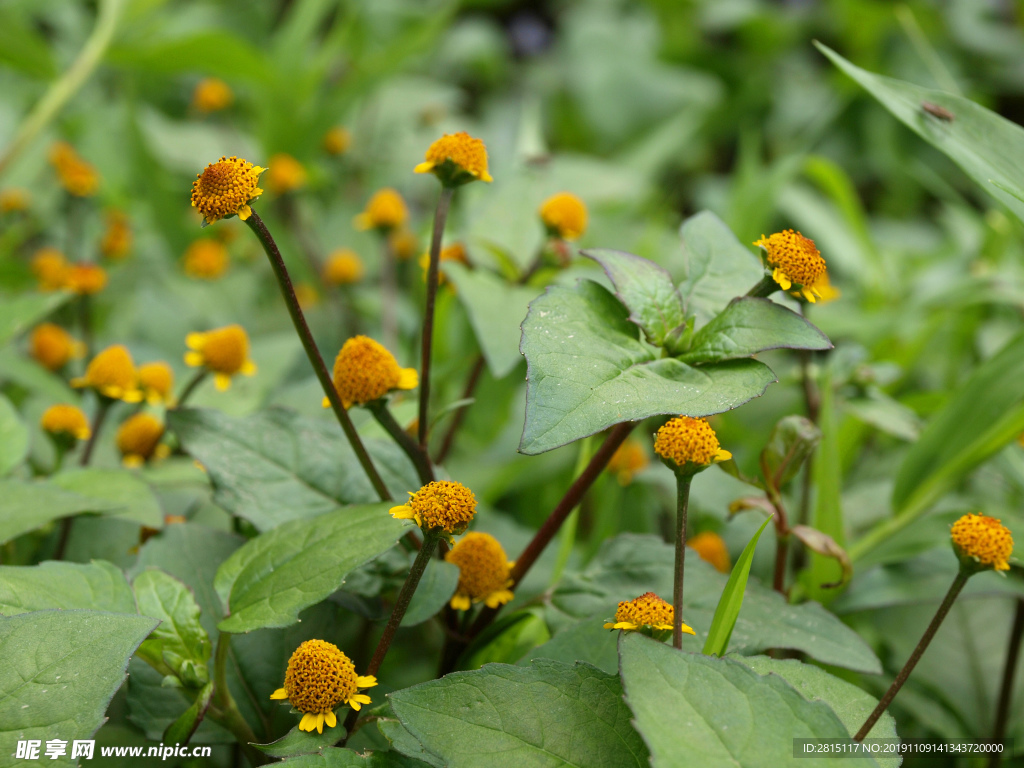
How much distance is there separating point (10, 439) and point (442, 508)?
464 mm

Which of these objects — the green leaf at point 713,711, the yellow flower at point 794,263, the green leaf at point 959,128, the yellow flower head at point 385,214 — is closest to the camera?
the green leaf at point 713,711

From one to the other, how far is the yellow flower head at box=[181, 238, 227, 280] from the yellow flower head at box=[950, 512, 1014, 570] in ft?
3.56

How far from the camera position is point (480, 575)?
0.59 m

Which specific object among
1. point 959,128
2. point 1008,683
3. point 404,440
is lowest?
point 1008,683

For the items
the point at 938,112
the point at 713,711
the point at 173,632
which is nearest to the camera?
the point at 713,711

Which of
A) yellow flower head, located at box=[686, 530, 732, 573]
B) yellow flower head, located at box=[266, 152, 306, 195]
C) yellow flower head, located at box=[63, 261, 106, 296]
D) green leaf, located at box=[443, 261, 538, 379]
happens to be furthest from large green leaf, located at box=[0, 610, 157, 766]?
yellow flower head, located at box=[266, 152, 306, 195]

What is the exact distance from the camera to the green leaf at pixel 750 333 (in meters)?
0.51

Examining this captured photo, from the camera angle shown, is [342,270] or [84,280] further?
[342,270]

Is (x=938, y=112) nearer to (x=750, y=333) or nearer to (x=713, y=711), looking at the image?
(x=750, y=333)

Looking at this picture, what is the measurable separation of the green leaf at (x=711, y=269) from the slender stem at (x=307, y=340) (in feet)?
0.84

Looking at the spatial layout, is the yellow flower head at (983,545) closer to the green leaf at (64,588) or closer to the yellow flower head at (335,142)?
the green leaf at (64,588)

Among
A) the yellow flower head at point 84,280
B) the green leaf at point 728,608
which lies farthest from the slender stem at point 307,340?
the yellow flower head at point 84,280

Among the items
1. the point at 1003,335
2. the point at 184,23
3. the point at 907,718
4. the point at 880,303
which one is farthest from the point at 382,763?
the point at 184,23

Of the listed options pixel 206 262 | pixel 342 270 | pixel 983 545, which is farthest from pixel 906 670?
pixel 206 262
